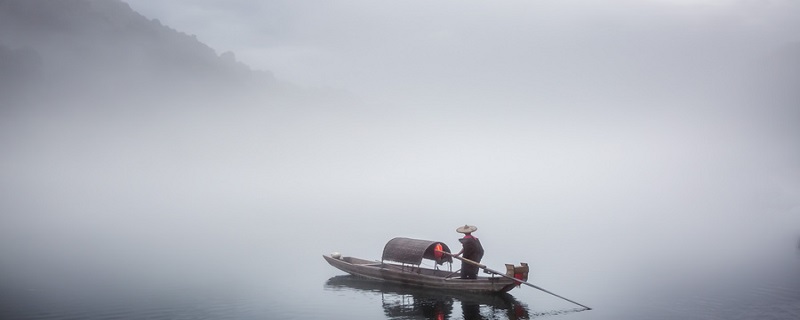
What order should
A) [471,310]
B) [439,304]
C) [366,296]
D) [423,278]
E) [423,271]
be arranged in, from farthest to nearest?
[423,271], [423,278], [366,296], [439,304], [471,310]

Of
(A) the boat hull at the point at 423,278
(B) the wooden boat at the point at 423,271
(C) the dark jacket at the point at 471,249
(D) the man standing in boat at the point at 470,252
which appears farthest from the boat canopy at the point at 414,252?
(C) the dark jacket at the point at 471,249

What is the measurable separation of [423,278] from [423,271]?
9.45 ft

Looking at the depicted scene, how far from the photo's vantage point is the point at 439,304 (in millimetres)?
30719

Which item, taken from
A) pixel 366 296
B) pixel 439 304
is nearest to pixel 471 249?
pixel 439 304

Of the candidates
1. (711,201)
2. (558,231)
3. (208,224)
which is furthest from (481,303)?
(711,201)

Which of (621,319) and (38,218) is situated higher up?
(38,218)

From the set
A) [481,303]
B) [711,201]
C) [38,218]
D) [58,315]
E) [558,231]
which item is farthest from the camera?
[711,201]

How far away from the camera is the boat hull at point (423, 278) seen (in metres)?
31.4

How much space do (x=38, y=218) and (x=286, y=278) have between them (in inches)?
2934

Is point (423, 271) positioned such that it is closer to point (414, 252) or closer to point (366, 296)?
point (414, 252)

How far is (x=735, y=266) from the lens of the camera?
49.5 metres

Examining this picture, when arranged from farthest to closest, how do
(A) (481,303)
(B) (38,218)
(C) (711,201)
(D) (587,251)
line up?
(C) (711,201) → (B) (38,218) → (D) (587,251) → (A) (481,303)

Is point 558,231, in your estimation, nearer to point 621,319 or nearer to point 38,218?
point 621,319

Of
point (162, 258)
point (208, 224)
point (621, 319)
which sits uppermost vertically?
point (208, 224)
